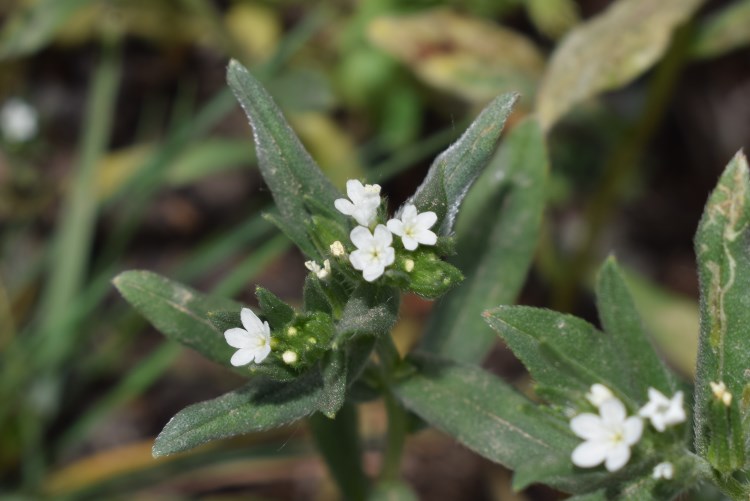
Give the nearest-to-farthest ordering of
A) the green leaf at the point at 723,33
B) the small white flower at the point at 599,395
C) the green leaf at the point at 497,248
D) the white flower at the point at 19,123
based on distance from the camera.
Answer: the small white flower at the point at 599,395 < the green leaf at the point at 497,248 < the green leaf at the point at 723,33 < the white flower at the point at 19,123

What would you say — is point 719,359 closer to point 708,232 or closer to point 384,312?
point 708,232

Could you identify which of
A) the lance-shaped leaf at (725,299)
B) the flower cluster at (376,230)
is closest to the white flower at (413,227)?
the flower cluster at (376,230)

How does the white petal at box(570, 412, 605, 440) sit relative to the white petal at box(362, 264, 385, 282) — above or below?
below

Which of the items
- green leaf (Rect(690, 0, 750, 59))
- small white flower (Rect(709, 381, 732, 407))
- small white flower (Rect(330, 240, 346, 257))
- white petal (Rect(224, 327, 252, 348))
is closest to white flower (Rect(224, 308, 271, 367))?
white petal (Rect(224, 327, 252, 348))

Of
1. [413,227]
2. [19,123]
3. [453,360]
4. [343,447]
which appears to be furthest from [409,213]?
[19,123]

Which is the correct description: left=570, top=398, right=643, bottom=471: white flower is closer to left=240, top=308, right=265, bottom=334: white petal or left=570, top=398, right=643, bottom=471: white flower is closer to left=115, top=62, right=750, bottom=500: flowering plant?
left=115, top=62, right=750, bottom=500: flowering plant

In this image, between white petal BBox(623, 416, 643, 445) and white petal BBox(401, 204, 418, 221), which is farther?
white petal BBox(401, 204, 418, 221)

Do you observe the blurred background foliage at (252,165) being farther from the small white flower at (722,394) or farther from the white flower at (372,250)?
the small white flower at (722,394)
